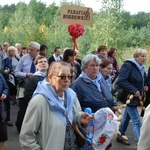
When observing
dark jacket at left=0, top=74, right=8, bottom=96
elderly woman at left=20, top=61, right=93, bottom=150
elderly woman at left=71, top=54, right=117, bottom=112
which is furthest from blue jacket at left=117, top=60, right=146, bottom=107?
elderly woman at left=20, top=61, right=93, bottom=150

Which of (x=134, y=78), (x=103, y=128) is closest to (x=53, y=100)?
(x=103, y=128)

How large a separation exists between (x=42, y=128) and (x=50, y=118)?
11 cm

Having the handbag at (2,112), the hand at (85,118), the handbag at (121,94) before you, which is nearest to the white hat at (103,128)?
the hand at (85,118)

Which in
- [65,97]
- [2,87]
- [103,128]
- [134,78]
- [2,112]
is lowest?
[2,112]

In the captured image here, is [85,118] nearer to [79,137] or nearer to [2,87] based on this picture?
[79,137]

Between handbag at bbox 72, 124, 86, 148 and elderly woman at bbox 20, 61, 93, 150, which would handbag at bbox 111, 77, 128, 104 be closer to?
handbag at bbox 72, 124, 86, 148

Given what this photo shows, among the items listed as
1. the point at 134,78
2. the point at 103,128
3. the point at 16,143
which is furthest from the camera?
the point at 16,143

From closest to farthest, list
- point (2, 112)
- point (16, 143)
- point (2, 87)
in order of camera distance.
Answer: point (2, 112)
point (2, 87)
point (16, 143)

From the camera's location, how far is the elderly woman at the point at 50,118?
265 cm

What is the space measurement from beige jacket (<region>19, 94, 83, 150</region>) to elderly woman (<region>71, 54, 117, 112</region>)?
1127 millimetres

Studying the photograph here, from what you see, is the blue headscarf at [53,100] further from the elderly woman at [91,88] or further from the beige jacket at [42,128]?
the elderly woman at [91,88]

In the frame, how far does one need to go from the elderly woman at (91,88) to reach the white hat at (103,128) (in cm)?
49

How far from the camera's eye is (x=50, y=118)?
2.68 m

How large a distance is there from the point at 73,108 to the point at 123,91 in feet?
9.08
